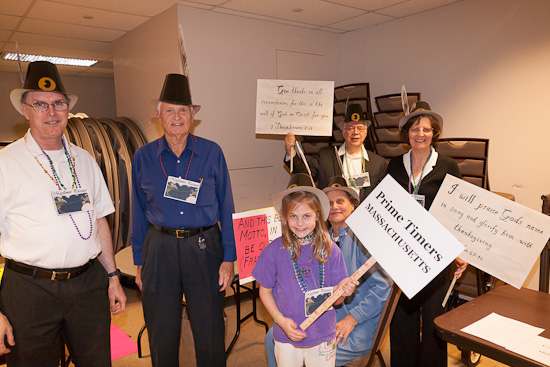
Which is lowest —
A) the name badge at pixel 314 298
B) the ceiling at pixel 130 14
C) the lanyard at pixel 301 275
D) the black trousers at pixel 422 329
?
the black trousers at pixel 422 329

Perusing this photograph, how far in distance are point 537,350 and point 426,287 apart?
0.91 m

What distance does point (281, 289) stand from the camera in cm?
181

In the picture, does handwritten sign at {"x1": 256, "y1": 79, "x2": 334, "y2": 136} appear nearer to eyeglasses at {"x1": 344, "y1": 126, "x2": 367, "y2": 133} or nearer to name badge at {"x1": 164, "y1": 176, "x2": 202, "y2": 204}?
eyeglasses at {"x1": 344, "y1": 126, "x2": 367, "y2": 133}

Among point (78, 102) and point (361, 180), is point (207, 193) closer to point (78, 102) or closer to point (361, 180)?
point (361, 180)

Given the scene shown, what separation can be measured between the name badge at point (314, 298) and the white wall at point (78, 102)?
23.6ft

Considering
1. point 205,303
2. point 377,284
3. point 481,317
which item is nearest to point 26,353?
point 205,303

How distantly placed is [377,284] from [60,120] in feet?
5.68

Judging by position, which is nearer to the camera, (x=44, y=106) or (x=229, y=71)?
(x=44, y=106)

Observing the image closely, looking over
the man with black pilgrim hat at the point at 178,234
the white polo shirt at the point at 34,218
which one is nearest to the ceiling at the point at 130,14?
the man with black pilgrim hat at the point at 178,234

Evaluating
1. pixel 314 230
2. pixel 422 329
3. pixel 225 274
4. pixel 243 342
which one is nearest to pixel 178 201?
pixel 225 274

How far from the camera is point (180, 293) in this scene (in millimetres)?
2172

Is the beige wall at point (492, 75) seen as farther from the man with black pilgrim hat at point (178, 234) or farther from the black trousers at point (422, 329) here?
the man with black pilgrim hat at point (178, 234)

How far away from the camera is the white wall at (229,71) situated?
3.96 meters

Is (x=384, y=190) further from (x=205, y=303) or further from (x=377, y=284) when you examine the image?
(x=205, y=303)
